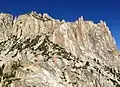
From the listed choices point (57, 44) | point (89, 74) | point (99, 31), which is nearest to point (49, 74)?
point (89, 74)

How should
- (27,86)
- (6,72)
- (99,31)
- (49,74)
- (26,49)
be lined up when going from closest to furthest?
(27,86)
(6,72)
(49,74)
(26,49)
(99,31)

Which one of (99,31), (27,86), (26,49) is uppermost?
(99,31)

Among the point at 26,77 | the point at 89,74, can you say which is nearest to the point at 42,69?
the point at 26,77

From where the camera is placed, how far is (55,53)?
13862 cm

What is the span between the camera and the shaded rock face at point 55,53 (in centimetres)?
10100

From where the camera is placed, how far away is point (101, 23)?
7608 inches

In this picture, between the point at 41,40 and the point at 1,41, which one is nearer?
the point at 41,40

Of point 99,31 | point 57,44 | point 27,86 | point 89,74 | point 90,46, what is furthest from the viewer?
point 99,31

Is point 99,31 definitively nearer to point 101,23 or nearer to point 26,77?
point 101,23

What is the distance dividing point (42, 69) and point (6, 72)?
13879mm

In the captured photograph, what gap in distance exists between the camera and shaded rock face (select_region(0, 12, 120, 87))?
10100 centimetres

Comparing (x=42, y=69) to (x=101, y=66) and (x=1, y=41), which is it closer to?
(x=101, y=66)

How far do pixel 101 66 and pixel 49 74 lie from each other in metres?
50.6

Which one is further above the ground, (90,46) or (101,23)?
(101,23)
